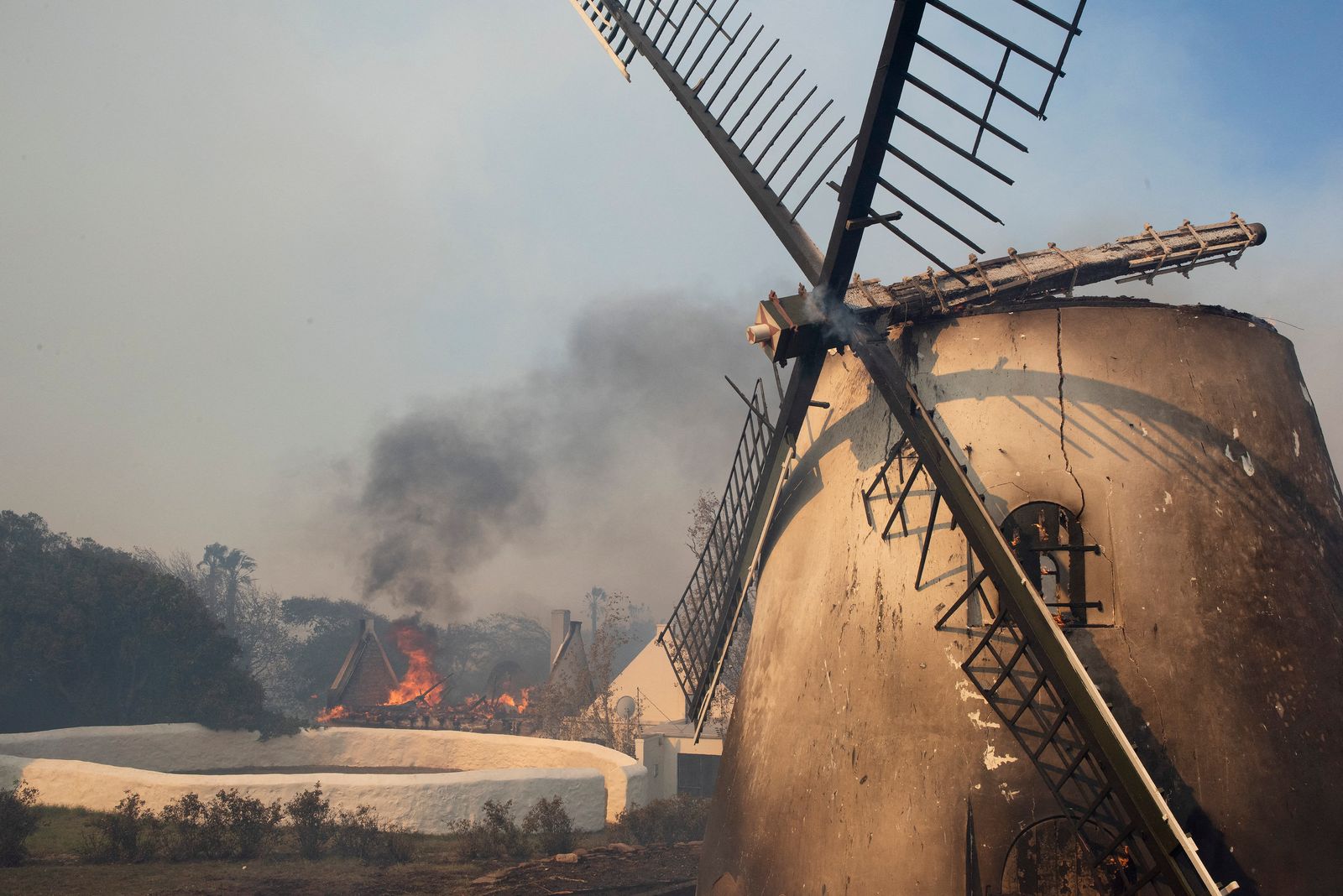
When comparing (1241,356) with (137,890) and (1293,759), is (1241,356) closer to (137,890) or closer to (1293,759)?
(1293,759)

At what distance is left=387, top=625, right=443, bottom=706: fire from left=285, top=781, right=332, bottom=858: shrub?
1799 centimetres

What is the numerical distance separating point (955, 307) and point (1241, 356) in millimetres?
1942

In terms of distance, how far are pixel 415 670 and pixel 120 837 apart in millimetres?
24159

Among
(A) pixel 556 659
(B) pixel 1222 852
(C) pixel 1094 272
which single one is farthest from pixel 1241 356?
(A) pixel 556 659

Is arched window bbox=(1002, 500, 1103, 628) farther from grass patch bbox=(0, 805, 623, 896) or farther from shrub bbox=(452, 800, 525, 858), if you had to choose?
shrub bbox=(452, 800, 525, 858)

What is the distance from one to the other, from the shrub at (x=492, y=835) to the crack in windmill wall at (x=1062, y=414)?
45.1 ft

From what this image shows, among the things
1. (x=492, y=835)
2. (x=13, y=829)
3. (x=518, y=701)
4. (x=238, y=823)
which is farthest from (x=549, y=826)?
(x=518, y=701)

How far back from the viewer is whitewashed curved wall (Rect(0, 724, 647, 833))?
16.8 metres

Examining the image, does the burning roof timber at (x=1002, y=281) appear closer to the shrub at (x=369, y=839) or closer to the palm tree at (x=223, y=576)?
the shrub at (x=369, y=839)

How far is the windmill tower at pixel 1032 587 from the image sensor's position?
507 centimetres

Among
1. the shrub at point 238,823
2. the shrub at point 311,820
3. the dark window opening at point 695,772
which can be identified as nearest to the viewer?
the shrub at point 238,823

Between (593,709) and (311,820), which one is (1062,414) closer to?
(311,820)

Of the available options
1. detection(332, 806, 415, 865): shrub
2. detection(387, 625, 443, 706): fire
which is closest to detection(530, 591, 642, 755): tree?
detection(387, 625, 443, 706): fire

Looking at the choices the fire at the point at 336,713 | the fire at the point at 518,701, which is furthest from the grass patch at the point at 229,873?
the fire at the point at 518,701
